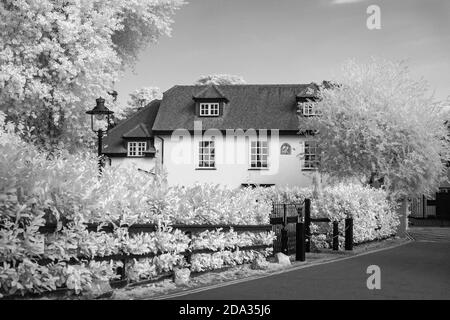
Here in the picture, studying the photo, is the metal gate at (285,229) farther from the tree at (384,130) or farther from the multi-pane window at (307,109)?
the multi-pane window at (307,109)

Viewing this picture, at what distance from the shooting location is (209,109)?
151 ft


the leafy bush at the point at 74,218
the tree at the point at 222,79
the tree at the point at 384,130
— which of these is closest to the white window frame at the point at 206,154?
the tree at the point at 384,130

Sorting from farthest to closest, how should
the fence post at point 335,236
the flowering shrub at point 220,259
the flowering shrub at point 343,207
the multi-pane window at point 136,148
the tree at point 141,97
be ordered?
the tree at point 141,97, the multi-pane window at point 136,148, the flowering shrub at point 343,207, the fence post at point 335,236, the flowering shrub at point 220,259

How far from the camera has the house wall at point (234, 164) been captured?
44375 mm

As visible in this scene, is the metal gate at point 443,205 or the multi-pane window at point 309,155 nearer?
the multi-pane window at point 309,155

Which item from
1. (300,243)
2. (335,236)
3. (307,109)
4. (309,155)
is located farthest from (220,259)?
(307,109)

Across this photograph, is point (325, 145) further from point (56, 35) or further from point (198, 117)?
point (56, 35)

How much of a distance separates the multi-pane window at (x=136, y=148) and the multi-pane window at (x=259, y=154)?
719 centimetres

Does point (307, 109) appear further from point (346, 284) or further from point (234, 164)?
point (346, 284)

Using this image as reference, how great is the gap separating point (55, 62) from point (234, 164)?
20650 millimetres

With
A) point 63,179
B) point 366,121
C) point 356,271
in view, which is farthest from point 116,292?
point 366,121

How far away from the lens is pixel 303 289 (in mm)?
11727

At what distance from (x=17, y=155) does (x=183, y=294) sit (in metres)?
3.41

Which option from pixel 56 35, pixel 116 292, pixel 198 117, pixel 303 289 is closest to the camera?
pixel 116 292
